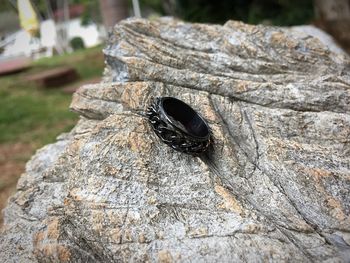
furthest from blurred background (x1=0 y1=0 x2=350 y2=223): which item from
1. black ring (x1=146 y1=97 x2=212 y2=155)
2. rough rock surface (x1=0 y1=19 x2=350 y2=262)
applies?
black ring (x1=146 y1=97 x2=212 y2=155)

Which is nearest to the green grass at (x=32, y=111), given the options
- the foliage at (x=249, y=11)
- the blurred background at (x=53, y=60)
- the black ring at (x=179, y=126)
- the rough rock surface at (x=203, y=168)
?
the blurred background at (x=53, y=60)

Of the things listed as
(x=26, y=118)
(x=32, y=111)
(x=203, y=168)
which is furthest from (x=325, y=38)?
(x=32, y=111)

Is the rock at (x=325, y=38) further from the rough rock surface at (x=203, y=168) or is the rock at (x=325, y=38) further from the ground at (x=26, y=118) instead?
the ground at (x=26, y=118)

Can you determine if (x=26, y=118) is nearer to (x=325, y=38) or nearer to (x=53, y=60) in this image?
(x=53, y=60)

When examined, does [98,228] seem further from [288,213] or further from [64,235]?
[288,213]

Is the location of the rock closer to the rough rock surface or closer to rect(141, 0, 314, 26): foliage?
the rough rock surface

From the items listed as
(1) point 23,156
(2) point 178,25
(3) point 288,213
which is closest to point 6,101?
(1) point 23,156
